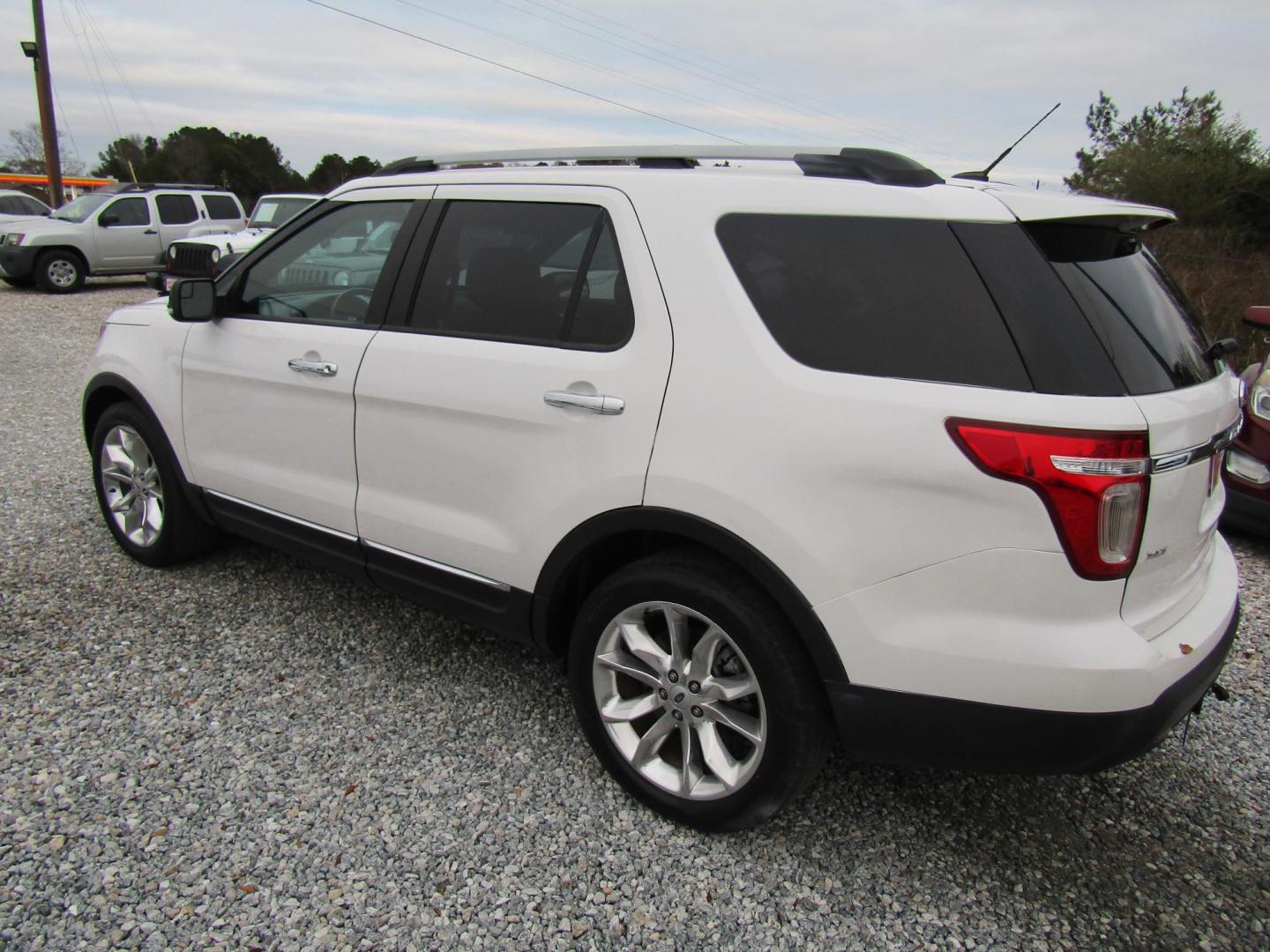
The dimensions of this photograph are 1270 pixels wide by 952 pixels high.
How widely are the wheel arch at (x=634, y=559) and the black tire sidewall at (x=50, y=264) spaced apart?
54.6ft

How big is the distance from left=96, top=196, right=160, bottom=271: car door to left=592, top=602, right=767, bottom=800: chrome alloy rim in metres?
16.9

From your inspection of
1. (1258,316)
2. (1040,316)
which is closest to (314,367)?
(1040,316)

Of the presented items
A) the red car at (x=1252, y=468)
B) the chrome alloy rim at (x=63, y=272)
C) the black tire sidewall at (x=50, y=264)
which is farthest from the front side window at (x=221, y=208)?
the red car at (x=1252, y=468)

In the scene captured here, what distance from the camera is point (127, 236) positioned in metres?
16.0

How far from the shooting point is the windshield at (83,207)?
1578 centimetres

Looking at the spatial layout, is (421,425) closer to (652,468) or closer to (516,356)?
(516,356)

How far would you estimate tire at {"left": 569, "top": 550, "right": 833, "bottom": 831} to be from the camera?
7.24 ft

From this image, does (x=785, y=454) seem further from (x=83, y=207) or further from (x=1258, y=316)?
(x=83, y=207)

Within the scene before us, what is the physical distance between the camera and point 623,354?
2.39m

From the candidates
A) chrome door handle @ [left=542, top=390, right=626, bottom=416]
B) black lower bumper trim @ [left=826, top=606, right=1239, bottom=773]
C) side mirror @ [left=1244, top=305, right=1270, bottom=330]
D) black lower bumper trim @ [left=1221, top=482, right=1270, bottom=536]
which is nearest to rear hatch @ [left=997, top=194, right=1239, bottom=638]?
black lower bumper trim @ [left=826, top=606, right=1239, bottom=773]

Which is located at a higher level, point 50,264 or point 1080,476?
point 1080,476

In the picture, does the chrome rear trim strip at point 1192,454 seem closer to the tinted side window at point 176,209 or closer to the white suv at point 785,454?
the white suv at point 785,454

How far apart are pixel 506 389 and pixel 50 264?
16594 millimetres

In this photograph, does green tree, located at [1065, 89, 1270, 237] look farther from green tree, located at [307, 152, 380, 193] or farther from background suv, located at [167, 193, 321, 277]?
green tree, located at [307, 152, 380, 193]
